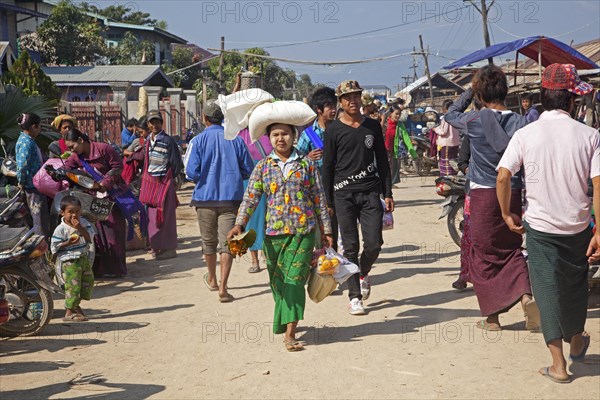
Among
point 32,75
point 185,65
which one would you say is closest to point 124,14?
point 185,65

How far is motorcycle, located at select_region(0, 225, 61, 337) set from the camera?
6.85 m

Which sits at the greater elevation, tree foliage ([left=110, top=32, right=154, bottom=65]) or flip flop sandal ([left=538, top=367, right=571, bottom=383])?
tree foliage ([left=110, top=32, right=154, bottom=65])

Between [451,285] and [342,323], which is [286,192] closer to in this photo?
[342,323]

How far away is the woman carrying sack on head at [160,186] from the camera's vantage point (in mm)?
10430

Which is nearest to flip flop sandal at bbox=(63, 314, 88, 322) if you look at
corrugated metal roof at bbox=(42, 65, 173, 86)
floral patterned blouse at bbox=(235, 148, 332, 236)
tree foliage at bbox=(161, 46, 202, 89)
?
floral patterned blouse at bbox=(235, 148, 332, 236)

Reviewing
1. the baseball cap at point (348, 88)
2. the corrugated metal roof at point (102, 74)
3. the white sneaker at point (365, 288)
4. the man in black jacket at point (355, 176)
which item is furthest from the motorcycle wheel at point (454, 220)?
the corrugated metal roof at point (102, 74)

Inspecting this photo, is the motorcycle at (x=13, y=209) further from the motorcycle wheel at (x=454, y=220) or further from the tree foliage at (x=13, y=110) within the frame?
the motorcycle wheel at (x=454, y=220)

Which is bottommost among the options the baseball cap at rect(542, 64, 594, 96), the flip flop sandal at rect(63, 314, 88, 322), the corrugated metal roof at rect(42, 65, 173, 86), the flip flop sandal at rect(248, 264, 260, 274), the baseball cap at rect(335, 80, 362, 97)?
the flip flop sandal at rect(63, 314, 88, 322)

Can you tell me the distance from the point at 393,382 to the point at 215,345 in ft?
5.59

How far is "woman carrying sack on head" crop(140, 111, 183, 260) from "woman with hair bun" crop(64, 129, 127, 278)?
0.84 meters

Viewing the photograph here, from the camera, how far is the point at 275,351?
20.7 feet

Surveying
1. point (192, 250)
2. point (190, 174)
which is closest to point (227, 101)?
point (190, 174)

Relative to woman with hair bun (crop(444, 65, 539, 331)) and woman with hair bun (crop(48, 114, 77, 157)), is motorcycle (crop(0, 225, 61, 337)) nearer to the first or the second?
woman with hair bun (crop(48, 114, 77, 157))

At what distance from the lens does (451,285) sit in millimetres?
8609
